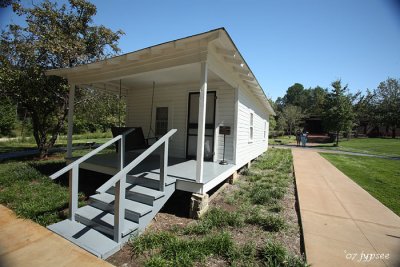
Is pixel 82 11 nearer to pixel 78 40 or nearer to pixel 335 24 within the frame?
pixel 78 40

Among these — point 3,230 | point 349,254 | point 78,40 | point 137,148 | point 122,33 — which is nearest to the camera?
point 349,254

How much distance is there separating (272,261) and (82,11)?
11379 mm

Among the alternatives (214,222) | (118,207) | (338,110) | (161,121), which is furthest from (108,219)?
(338,110)

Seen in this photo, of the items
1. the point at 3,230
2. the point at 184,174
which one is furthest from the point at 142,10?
the point at 3,230

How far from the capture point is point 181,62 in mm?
4023

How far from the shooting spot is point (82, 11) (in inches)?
364

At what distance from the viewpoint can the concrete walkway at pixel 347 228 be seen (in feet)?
8.80

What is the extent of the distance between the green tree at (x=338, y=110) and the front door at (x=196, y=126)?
2014cm

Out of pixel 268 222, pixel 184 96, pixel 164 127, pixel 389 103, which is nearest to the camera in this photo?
pixel 268 222

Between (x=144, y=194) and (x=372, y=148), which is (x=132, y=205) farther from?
(x=372, y=148)

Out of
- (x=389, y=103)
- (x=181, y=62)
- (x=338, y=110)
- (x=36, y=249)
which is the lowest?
(x=36, y=249)

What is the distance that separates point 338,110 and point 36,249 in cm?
2485

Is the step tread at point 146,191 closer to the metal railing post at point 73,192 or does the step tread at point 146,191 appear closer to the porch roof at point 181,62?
the metal railing post at point 73,192

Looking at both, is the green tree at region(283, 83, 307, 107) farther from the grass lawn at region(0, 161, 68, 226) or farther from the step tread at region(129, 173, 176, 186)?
the grass lawn at region(0, 161, 68, 226)
